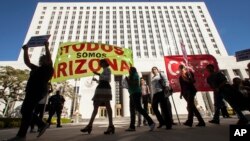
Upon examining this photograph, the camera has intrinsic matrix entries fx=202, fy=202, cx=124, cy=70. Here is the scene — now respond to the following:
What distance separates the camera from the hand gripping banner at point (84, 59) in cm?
705

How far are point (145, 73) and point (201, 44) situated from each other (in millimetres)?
30570

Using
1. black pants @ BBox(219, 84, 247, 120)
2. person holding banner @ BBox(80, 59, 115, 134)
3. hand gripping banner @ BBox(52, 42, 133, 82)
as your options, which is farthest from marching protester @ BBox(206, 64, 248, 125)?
hand gripping banner @ BBox(52, 42, 133, 82)

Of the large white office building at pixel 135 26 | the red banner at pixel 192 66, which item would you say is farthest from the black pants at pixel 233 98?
the large white office building at pixel 135 26

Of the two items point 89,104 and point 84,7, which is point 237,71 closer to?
point 89,104

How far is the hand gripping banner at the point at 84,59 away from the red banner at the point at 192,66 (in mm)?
1870

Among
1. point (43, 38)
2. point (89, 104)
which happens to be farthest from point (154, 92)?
point (89, 104)

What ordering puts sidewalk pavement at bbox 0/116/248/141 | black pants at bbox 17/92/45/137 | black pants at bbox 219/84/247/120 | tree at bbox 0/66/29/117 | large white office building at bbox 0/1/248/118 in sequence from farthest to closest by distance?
large white office building at bbox 0/1/248/118 < tree at bbox 0/66/29/117 < black pants at bbox 219/84/247/120 < black pants at bbox 17/92/45/137 < sidewalk pavement at bbox 0/116/248/141

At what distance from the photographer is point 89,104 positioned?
3559cm

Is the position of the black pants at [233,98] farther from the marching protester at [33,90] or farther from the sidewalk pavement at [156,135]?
the marching protester at [33,90]

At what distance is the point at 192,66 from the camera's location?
9203mm

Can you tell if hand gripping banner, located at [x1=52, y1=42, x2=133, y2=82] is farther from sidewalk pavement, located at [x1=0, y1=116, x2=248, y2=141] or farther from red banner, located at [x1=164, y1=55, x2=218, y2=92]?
sidewalk pavement, located at [x1=0, y1=116, x2=248, y2=141]

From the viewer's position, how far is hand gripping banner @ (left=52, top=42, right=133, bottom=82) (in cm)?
705

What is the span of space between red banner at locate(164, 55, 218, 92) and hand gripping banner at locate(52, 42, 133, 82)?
1870 mm

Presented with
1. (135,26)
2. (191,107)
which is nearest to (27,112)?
(191,107)
